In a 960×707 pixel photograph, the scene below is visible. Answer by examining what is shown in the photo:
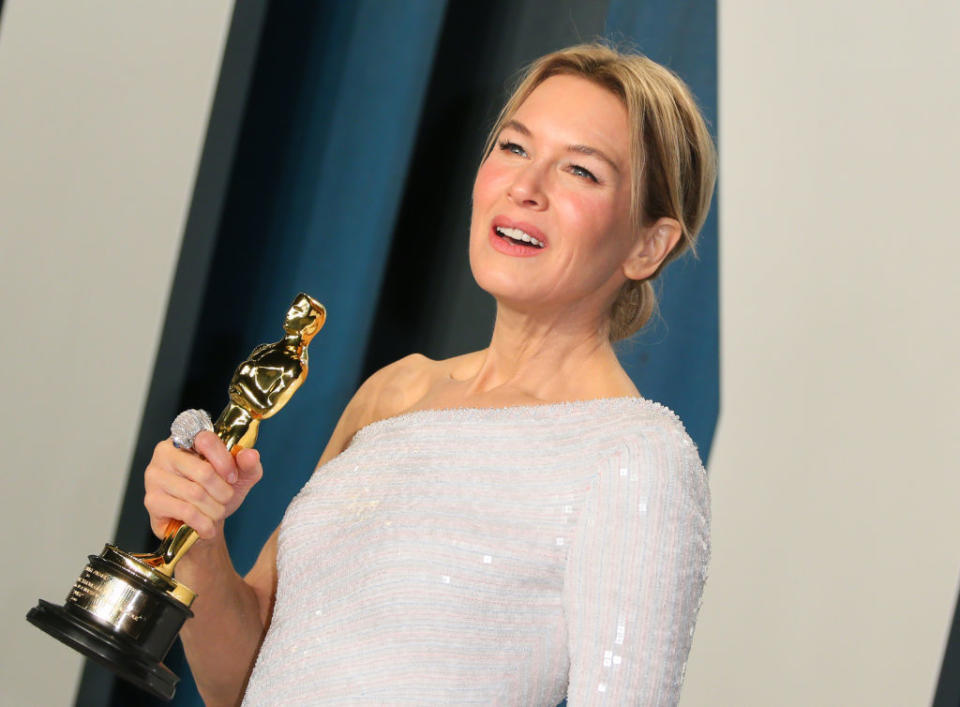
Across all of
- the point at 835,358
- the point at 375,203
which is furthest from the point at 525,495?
the point at 375,203

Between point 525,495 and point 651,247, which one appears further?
point 651,247

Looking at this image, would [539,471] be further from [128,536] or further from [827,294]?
[128,536]

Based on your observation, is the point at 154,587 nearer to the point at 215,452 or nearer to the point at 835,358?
the point at 215,452

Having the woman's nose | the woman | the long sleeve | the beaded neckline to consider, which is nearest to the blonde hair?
the woman

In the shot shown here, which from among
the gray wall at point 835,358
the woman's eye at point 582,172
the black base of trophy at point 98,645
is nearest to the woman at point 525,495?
the woman's eye at point 582,172

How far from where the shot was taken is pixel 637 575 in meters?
1.02

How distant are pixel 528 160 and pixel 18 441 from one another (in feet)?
3.49

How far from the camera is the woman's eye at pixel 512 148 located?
51.4 inches

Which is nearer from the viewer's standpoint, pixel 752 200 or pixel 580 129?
pixel 580 129

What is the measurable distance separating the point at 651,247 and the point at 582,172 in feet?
0.44

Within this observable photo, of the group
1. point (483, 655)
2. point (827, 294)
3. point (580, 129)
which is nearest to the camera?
point (483, 655)

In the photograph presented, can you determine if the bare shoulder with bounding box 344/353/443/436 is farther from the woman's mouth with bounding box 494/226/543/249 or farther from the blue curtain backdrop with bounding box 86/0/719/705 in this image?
the blue curtain backdrop with bounding box 86/0/719/705

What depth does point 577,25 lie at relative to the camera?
6.67ft

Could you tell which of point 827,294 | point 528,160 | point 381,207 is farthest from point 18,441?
point 827,294
